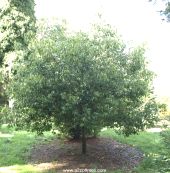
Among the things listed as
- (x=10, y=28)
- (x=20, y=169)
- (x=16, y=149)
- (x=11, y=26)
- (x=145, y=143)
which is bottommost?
(x=20, y=169)

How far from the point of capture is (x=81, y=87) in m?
15.2

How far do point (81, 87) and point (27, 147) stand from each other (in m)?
5.78

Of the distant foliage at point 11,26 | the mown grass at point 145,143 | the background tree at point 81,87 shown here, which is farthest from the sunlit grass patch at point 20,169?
the distant foliage at point 11,26

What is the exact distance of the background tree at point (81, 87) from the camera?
1525cm

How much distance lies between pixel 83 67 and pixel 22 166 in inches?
193

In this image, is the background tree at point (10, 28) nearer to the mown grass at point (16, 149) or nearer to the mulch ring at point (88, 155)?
the mown grass at point (16, 149)

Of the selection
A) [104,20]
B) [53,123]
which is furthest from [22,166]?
[104,20]

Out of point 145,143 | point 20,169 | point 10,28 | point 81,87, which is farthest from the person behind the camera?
point 10,28

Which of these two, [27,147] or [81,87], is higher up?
[81,87]

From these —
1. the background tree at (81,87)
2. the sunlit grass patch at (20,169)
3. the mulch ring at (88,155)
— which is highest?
the background tree at (81,87)

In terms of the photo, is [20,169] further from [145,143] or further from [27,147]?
[145,143]

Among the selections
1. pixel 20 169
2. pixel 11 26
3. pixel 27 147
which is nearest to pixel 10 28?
pixel 11 26

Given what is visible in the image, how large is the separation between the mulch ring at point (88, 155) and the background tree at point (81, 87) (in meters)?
1.48

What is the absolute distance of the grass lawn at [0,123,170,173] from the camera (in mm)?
16297
